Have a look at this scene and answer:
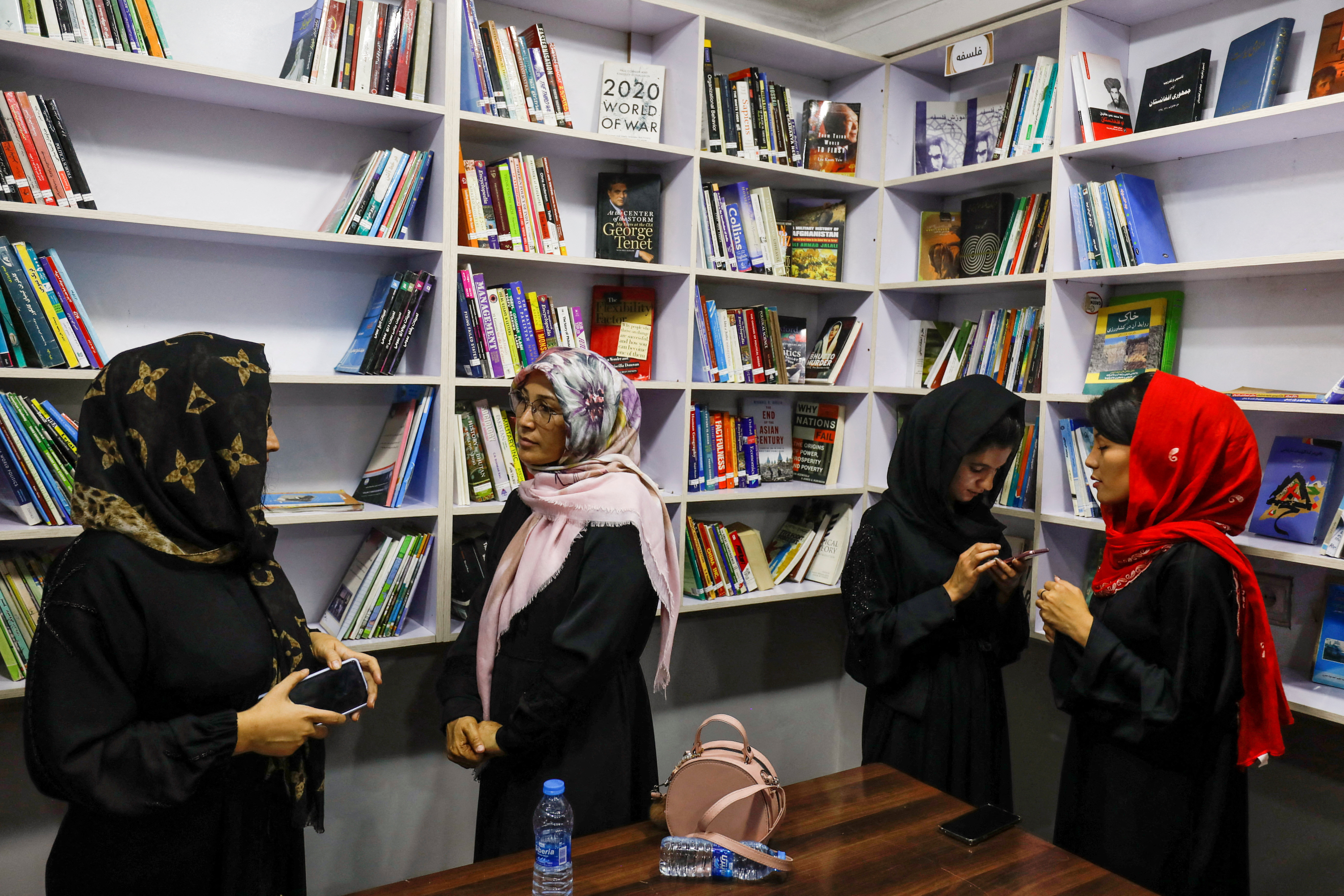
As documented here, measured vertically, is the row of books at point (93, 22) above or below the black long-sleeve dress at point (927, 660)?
above

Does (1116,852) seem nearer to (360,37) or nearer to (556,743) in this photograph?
(556,743)

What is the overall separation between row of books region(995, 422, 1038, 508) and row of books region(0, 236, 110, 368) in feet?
8.17

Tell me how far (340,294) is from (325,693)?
4.63 ft

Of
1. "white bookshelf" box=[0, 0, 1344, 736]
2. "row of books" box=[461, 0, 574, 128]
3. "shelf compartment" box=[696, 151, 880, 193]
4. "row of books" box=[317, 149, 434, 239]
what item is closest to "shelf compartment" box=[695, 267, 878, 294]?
"white bookshelf" box=[0, 0, 1344, 736]

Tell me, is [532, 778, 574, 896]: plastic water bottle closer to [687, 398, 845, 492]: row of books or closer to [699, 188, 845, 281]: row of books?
[687, 398, 845, 492]: row of books

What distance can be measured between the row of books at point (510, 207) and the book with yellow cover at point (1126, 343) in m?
1.65

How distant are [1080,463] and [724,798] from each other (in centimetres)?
170

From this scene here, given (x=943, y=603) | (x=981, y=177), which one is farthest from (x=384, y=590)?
(x=981, y=177)

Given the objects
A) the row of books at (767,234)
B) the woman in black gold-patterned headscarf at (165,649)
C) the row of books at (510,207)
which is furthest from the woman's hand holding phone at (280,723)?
the row of books at (767,234)

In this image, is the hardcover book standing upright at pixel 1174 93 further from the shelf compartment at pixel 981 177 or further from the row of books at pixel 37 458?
the row of books at pixel 37 458

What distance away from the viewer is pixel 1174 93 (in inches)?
97.5

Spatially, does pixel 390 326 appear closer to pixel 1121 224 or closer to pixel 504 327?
pixel 504 327

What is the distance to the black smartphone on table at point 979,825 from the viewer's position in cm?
156

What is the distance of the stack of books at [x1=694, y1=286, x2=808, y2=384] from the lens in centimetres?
294
